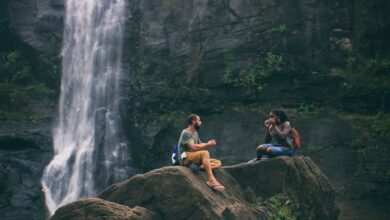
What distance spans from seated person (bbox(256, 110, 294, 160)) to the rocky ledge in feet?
0.79

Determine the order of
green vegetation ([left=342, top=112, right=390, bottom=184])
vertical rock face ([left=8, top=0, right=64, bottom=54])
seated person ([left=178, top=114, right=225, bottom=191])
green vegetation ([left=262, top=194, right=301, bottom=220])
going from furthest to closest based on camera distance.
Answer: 1. vertical rock face ([left=8, top=0, right=64, bottom=54])
2. green vegetation ([left=342, top=112, right=390, bottom=184])
3. green vegetation ([left=262, top=194, right=301, bottom=220])
4. seated person ([left=178, top=114, right=225, bottom=191])

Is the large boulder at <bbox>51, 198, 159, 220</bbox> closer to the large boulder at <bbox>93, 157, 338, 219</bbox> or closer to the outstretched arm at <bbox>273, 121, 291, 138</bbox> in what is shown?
the large boulder at <bbox>93, 157, 338, 219</bbox>

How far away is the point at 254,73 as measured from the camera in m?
20.4

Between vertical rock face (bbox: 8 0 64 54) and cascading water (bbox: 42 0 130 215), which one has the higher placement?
vertical rock face (bbox: 8 0 64 54)

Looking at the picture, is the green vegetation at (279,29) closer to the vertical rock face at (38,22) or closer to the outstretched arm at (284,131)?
the outstretched arm at (284,131)

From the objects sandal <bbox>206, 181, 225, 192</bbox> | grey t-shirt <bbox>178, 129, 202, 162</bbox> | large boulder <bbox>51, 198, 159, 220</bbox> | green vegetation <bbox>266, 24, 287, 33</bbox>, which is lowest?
large boulder <bbox>51, 198, 159, 220</bbox>

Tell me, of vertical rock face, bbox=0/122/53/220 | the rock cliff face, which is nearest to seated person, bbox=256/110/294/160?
the rock cliff face

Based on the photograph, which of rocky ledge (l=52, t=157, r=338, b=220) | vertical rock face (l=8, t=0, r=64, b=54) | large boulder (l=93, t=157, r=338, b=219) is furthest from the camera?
vertical rock face (l=8, t=0, r=64, b=54)

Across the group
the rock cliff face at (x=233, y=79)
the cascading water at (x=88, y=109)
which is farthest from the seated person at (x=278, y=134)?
the cascading water at (x=88, y=109)

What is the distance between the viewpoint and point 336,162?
60.3ft

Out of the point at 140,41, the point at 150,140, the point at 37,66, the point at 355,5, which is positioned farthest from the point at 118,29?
the point at 355,5

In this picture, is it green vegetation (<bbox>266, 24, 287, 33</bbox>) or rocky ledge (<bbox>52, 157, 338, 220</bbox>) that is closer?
rocky ledge (<bbox>52, 157, 338, 220</bbox>)

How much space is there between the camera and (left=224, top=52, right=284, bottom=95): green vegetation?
20.1m

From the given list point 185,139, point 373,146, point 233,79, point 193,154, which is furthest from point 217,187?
point 233,79
